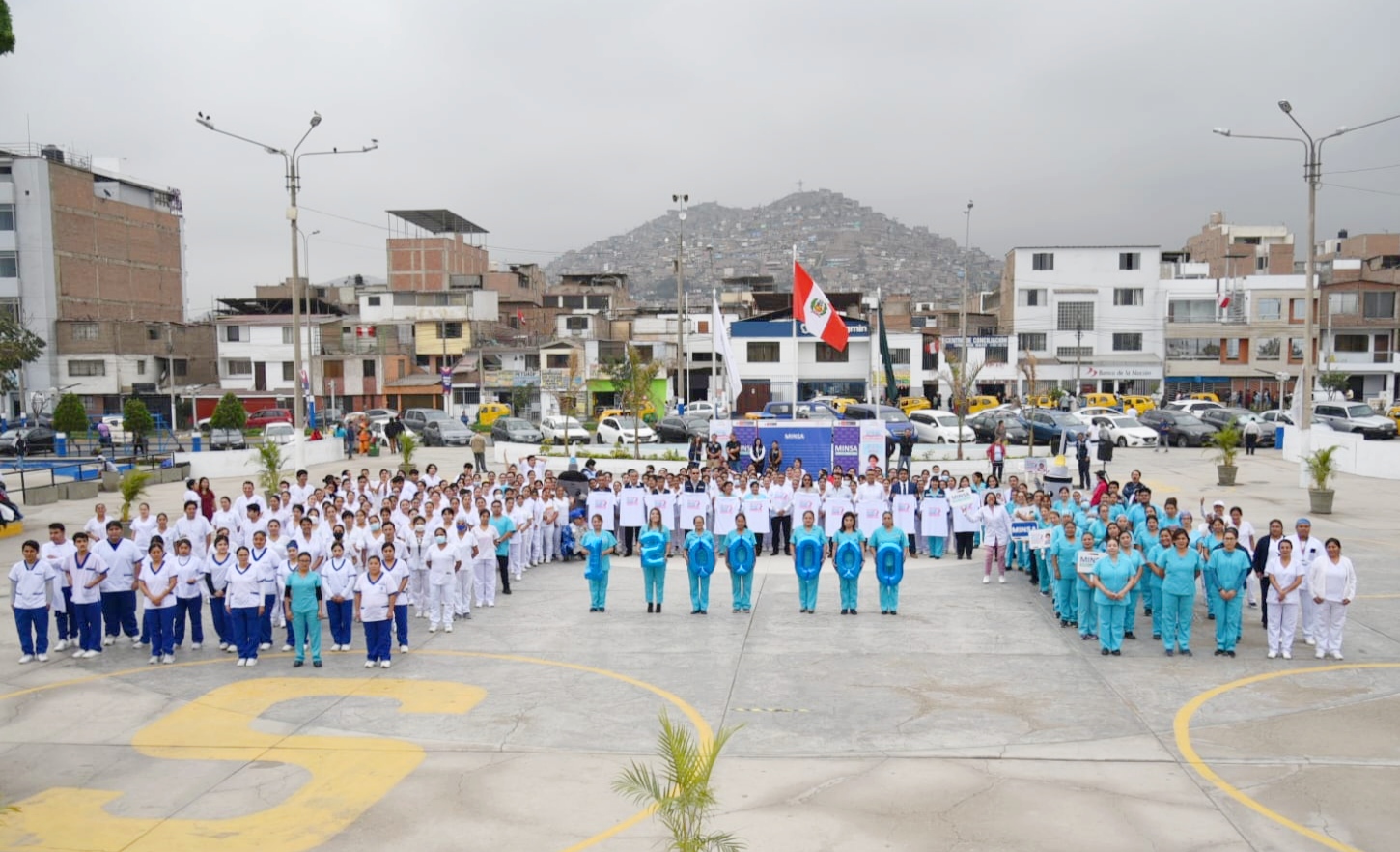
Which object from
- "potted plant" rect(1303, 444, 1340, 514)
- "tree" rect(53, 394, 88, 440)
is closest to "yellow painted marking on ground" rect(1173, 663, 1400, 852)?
"potted plant" rect(1303, 444, 1340, 514)

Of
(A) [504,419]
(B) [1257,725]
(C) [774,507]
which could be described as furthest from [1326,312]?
(B) [1257,725]

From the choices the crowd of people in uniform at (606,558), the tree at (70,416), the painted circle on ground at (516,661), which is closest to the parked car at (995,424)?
the crowd of people in uniform at (606,558)

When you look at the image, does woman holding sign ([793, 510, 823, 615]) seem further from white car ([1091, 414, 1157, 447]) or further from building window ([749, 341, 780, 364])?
building window ([749, 341, 780, 364])

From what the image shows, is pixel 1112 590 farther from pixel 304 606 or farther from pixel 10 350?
pixel 10 350

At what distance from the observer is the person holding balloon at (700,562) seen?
15.2 metres

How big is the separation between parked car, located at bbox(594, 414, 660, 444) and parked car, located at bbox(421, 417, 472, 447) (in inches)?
229

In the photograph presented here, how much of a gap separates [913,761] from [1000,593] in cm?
765

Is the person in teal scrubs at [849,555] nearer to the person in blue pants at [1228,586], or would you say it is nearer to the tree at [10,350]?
the person in blue pants at [1228,586]

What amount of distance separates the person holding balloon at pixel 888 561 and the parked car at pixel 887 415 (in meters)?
17.9

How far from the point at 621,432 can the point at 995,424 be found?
Answer: 14300 mm

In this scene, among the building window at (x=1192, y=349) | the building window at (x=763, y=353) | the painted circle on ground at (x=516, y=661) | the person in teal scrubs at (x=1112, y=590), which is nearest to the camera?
the painted circle on ground at (x=516, y=661)

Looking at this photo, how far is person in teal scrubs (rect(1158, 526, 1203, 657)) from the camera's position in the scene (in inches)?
→ 506

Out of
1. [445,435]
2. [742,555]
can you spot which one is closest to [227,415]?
[445,435]

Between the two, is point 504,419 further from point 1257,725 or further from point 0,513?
point 1257,725
